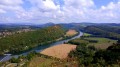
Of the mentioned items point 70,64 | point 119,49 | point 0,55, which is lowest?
point 0,55

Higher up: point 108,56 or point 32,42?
point 108,56

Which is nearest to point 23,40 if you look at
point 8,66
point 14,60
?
point 14,60

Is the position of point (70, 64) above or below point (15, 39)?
above

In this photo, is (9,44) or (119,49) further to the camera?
(9,44)

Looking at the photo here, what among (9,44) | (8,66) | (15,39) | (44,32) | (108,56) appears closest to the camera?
(108,56)

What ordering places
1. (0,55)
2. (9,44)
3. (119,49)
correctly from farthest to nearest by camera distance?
(9,44), (0,55), (119,49)

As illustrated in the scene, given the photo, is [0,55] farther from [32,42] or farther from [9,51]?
[32,42]

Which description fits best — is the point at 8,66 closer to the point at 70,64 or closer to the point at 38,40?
the point at 70,64

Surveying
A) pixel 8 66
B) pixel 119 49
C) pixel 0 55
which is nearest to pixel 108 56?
pixel 119 49

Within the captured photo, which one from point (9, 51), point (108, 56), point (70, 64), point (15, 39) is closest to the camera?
point (70, 64)
